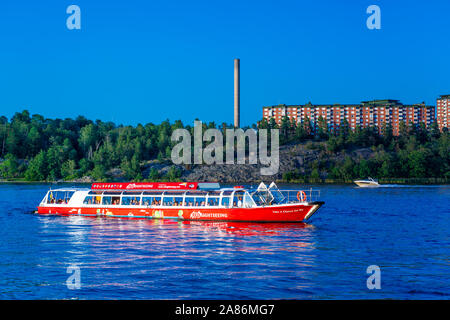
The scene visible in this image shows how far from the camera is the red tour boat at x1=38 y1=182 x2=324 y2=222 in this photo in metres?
63.2

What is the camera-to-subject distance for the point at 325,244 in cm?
4938

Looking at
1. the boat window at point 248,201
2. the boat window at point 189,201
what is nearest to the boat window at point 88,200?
the boat window at point 189,201

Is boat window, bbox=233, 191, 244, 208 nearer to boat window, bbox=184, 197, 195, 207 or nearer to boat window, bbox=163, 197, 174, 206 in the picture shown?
boat window, bbox=184, 197, 195, 207

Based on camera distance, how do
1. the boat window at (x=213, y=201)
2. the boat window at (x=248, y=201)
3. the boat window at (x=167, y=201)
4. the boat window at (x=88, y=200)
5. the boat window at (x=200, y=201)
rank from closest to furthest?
1. the boat window at (x=248, y=201)
2. the boat window at (x=213, y=201)
3. the boat window at (x=200, y=201)
4. the boat window at (x=167, y=201)
5. the boat window at (x=88, y=200)

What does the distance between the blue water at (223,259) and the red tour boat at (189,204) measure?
1.85 metres

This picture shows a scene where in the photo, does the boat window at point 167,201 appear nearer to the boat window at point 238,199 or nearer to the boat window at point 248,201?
the boat window at point 238,199

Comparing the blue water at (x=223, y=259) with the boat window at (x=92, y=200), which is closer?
the blue water at (x=223, y=259)

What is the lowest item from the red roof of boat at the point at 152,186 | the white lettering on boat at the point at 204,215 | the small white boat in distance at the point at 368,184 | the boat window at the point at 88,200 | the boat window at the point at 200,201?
the small white boat in distance at the point at 368,184

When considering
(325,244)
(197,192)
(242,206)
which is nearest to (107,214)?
(197,192)

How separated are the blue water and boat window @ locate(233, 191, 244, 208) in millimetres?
3253

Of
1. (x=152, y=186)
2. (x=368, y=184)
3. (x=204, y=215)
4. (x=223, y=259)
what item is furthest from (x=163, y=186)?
(x=368, y=184)

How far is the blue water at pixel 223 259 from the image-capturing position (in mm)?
30906
